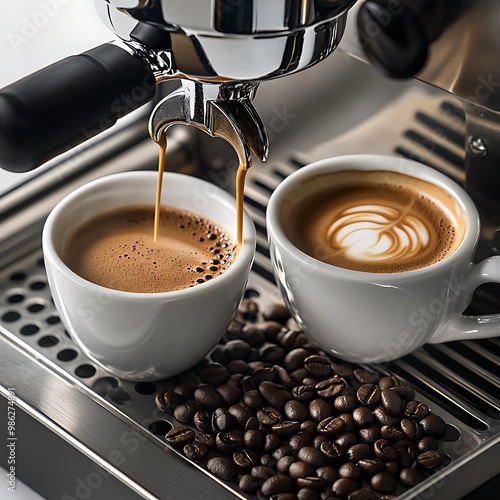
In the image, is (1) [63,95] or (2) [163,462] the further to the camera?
(2) [163,462]

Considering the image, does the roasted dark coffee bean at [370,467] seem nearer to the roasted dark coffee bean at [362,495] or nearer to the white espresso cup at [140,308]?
the roasted dark coffee bean at [362,495]

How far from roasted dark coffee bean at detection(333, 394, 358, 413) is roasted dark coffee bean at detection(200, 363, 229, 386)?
76mm

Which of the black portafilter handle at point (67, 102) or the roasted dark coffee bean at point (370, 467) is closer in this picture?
the black portafilter handle at point (67, 102)

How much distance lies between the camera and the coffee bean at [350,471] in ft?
1.94

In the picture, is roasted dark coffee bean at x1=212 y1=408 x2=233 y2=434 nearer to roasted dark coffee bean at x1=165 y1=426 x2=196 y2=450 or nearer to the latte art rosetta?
roasted dark coffee bean at x1=165 y1=426 x2=196 y2=450

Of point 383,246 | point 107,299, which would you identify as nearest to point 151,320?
point 107,299

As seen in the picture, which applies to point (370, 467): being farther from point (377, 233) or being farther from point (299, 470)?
point (377, 233)

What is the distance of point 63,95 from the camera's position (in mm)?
451

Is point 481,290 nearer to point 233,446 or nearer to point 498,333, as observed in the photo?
point 498,333

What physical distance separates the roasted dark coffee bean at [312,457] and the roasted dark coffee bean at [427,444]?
0.20 ft

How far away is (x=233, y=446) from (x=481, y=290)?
23 centimetres

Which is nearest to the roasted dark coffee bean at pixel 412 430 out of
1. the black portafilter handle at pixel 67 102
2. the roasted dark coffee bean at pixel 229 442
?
the roasted dark coffee bean at pixel 229 442

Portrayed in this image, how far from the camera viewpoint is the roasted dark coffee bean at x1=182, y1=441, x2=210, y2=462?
60 cm

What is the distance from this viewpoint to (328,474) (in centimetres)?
59
